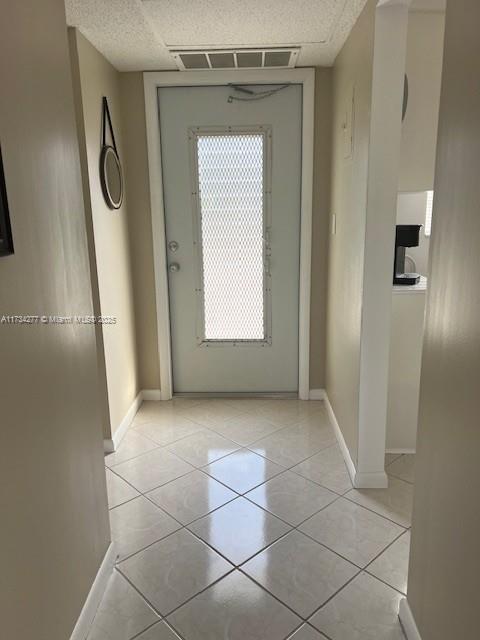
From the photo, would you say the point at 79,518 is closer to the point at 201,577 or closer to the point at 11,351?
the point at 201,577

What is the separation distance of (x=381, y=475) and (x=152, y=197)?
7.29ft

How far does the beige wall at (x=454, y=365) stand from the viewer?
42.5 inches

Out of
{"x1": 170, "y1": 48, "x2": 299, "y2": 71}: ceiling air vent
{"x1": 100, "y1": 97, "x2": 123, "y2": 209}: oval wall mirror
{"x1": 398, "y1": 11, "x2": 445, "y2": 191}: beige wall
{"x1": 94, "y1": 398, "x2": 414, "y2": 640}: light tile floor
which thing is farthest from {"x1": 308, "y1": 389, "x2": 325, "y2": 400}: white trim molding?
{"x1": 170, "y1": 48, "x2": 299, "y2": 71}: ceiling air vent

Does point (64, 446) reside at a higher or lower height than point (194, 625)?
higher

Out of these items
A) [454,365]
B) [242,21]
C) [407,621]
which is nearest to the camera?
[454,365]

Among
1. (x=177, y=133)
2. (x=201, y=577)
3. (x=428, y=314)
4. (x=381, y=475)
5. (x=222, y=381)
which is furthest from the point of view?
(x=222, y=381)

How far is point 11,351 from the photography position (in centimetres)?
113

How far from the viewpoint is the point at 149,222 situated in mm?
3271

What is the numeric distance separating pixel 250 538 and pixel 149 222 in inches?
83.6

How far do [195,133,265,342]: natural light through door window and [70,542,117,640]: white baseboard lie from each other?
185cm

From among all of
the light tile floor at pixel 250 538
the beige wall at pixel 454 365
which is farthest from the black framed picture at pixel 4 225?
the light tile floor at pixel 250 538

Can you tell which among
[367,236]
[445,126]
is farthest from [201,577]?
[445,126]

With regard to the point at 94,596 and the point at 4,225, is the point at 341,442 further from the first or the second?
the point at 4,225

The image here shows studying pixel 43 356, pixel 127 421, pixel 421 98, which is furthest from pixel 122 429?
pixel 421 98
